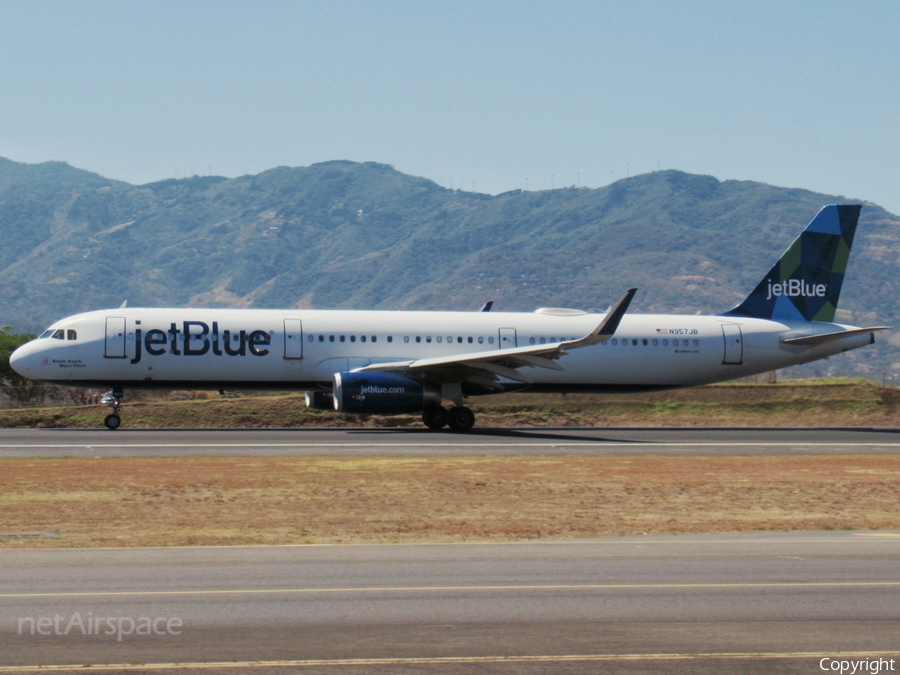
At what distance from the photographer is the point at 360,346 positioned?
1387 inches

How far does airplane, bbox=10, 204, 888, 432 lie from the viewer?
33062mm

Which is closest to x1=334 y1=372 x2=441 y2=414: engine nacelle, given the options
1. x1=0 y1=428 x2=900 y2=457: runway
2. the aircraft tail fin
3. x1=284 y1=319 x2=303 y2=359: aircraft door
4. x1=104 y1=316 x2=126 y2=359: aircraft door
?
x1=0 y1=428 x2=900 y2=457: runway

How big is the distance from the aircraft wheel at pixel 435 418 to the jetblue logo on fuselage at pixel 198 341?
5732 millimetres

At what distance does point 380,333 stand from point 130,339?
8013 millimetres

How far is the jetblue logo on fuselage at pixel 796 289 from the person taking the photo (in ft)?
132

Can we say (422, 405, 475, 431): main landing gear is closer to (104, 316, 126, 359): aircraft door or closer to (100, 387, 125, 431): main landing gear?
(100, 387, 125, 431): main landing gear

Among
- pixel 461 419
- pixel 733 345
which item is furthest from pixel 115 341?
pixel 733 345

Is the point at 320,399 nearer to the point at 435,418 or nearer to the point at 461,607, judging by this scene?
the point at 435,418

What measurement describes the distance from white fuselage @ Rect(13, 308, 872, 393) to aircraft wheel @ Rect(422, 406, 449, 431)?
1.95 metres

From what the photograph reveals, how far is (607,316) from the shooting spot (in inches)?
1240

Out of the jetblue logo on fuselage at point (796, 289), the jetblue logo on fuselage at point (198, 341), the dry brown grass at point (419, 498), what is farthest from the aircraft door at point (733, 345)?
the jetblue logo on fuselage at point (198, 341)

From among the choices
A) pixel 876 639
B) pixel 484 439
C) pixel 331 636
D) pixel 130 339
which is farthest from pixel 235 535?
pixel 130 339

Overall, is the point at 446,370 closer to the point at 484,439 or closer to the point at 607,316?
the point at 484,439

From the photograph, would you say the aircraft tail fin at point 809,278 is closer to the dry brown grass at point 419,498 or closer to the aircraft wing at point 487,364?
the aircraft wing at point 487,364
